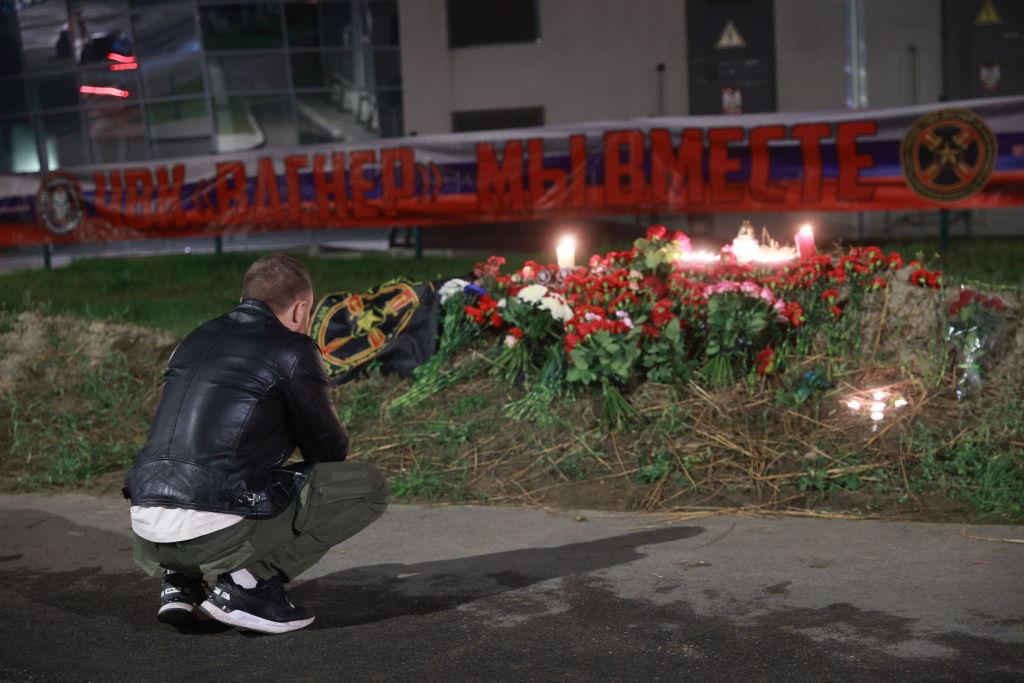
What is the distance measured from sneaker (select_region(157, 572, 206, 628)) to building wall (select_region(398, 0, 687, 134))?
690 inches

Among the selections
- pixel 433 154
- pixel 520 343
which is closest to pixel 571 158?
pixel 433 154

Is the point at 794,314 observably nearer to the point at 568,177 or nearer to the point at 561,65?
the point at 568,177

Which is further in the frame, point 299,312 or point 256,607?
point 299,312

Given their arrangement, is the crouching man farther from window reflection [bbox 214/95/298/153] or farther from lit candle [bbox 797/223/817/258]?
window reflection [bbox 214/95/298/153]

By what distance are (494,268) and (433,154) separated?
6249 mm

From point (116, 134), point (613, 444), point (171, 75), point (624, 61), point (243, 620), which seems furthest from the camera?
point (116, 134)

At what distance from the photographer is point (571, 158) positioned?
14414mm

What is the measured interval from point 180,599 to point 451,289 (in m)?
4.51

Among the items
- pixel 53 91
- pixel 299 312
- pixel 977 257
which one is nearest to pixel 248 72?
pixel 53 91

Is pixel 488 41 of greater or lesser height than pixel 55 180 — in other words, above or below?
above

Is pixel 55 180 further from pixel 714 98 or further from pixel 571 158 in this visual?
pixel 714 98

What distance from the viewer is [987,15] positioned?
64.7ft

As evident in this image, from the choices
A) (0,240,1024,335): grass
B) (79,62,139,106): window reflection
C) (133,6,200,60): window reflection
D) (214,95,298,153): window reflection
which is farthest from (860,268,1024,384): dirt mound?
(79,62,139,106): window reflection

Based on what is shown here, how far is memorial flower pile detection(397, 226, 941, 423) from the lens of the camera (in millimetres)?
7551
